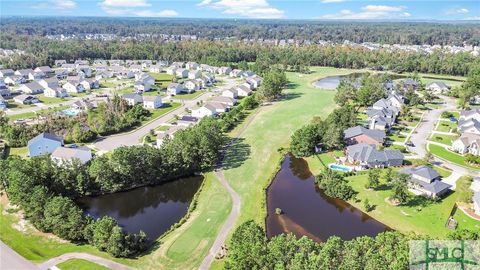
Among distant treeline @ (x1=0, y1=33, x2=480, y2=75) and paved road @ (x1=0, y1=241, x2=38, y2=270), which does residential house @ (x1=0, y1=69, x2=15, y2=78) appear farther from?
paved road @ (x1=0, y1=241, x2=38, y2=270)

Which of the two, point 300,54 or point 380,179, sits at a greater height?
point 300,54

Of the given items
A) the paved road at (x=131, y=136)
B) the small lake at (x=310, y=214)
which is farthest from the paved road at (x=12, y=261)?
the paved road at (x=131, y=136)

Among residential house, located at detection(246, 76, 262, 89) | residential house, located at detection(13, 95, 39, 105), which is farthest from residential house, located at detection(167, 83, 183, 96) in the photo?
residential house, located at detection(13, 95, 39, 105)

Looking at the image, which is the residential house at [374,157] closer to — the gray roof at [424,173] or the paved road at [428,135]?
the gray roof at [424,173]

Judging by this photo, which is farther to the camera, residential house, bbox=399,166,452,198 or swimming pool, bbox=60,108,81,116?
swimming pool, bbox=60,108,81,116

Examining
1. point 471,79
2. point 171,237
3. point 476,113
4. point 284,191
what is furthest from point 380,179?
point 471,79

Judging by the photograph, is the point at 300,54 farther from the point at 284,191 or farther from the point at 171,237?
the point at 171,237

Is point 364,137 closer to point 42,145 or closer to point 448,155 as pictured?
point 448,155
